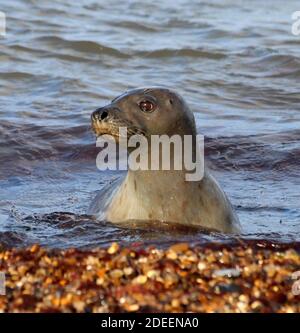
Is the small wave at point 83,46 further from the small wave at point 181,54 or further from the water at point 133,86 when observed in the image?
the small wave at point 181,54

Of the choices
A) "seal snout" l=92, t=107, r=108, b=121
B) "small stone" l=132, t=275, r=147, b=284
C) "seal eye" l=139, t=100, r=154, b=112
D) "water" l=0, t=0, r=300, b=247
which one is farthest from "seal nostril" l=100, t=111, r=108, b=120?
"small stone" l=132, t=275, r=147, b=284

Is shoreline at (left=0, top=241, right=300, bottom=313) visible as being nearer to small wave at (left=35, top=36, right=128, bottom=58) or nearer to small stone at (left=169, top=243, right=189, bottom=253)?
small stone at (left=169, top=243, right=189, bottom=253)

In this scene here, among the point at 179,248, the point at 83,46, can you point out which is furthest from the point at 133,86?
the point at 179,248

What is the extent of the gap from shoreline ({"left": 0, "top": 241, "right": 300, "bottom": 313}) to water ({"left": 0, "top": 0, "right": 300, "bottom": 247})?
0.58 meters

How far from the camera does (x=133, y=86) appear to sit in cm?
1255

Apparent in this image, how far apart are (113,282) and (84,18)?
1171 cm

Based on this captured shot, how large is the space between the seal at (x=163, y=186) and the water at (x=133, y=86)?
0.62 feet

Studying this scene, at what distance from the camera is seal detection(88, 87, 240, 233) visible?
6699 millimetres

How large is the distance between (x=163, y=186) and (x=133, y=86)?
577cm

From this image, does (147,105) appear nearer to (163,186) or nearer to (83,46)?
(163,186)

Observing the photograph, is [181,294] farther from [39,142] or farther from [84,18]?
[84,18]

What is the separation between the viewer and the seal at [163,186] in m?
6.70

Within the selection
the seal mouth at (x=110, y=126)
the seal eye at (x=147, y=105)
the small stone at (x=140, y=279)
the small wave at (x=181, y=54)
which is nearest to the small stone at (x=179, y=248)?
the small stone at (x=140, y=279)
